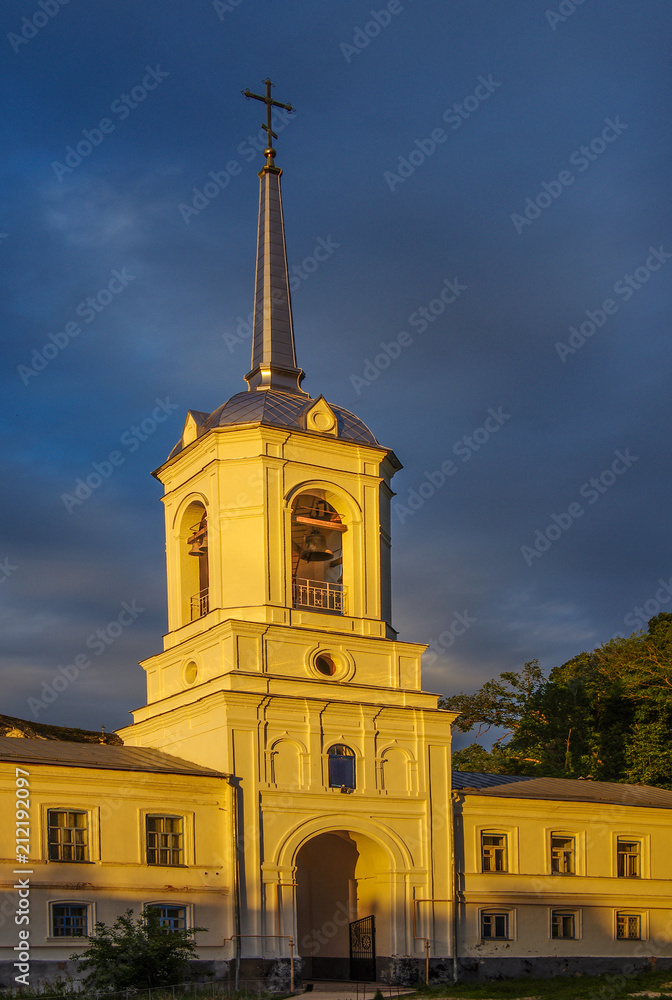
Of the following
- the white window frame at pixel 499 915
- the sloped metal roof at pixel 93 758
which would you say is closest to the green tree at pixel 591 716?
the white window frame at pixel 499 915

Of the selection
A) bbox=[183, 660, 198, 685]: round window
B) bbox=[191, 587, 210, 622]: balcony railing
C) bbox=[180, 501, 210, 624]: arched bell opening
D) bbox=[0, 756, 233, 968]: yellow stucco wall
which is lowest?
bbox=[0, 756, 233, 968]: yellow stucco wall

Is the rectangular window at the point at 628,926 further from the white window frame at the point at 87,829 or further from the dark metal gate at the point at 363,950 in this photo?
the white window frame at the point at 87,829

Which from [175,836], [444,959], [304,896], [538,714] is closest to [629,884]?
[444,959]

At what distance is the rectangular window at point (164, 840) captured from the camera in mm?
27672

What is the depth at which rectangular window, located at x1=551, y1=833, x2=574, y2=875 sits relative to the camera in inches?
1321

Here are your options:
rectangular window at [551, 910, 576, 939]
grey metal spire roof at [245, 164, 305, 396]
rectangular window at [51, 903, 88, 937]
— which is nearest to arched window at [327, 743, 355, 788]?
rectangular window at [51, 903, 88, 937]

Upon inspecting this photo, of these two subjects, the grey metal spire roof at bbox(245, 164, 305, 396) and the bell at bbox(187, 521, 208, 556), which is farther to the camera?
the grey metal spire roof at bbox(245, 164, 305, 396)

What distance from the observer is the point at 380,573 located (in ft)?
108

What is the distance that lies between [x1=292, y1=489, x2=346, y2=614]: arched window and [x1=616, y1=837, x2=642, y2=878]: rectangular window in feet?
35.6

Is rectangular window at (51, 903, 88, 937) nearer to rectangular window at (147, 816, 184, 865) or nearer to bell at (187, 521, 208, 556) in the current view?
rectangular window at (147, 816, 184, 865)

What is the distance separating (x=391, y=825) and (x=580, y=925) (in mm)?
6765

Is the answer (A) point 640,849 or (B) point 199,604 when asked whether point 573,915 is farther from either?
(B) point 199,604

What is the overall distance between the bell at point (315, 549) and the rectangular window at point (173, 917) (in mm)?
9978

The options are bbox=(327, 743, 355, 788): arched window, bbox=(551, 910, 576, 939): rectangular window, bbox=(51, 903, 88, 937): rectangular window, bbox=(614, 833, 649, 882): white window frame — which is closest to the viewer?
bbox=(51, 903, 88, 937): rectangular window
